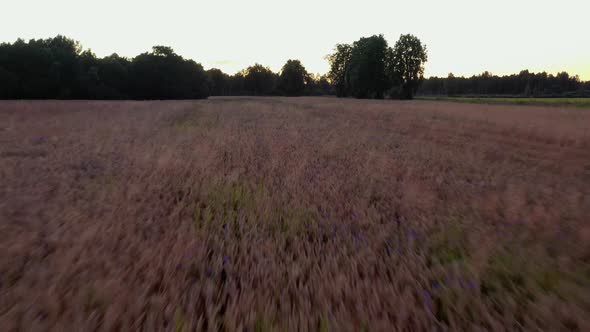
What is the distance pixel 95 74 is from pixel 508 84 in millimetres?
126808

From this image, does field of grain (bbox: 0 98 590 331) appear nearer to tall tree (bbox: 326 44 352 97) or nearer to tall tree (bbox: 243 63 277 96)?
tall tree (bbox: 326 44 352 97)

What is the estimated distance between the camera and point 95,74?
42.1 metres

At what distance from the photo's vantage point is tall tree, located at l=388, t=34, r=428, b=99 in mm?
53000

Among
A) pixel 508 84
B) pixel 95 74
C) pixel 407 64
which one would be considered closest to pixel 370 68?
pixel 407 64

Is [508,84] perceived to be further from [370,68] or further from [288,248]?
[288,248]

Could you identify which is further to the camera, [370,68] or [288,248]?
[370,68]

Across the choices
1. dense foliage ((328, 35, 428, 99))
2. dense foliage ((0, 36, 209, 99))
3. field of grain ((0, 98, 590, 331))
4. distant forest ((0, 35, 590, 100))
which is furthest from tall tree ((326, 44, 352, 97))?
field of grain ((0, 98, 590, 331))

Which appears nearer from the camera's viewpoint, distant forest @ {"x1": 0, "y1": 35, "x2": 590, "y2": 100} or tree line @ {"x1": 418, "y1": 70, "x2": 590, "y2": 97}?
distant forest @ {"x1": 0, "y1": 35, "x2": 590, "y2": 100}

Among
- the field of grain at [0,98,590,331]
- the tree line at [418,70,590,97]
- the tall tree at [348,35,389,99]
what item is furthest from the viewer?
the tree line at [418,70,590,97]

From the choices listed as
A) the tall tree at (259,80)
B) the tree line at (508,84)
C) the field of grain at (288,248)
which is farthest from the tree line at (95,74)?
the tree line at (508,84)

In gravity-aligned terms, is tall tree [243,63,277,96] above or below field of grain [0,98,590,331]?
above

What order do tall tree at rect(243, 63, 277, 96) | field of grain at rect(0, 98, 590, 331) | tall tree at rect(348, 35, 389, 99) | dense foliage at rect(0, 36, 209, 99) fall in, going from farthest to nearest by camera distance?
tall tree at rect(243, 63, 277, 96) < tall tree at rect(348, 35, 389, 99) < dense foliage at rect(0, 36, 209, 99) < field of grain at rect(0, 98, 590, 331)

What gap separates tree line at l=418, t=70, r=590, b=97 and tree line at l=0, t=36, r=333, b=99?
235 ft

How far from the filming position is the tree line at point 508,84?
9119 centimetres
